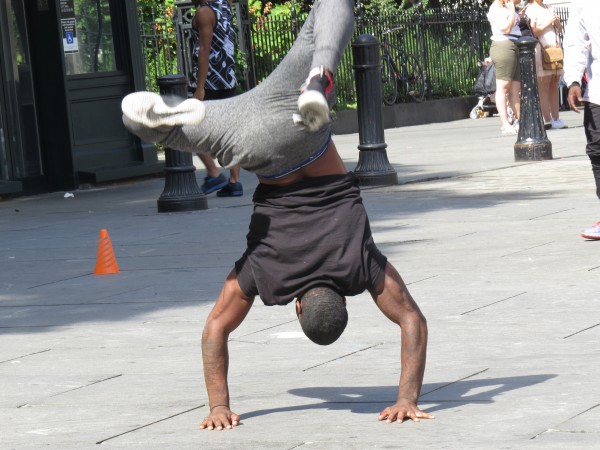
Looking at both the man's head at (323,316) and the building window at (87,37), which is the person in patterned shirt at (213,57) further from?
the man's head at (323,316)

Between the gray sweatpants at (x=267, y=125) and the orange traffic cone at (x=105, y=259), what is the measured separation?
3931 millimetres

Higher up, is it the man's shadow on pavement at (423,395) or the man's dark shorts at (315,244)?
the man's dark shorts at (315,244)

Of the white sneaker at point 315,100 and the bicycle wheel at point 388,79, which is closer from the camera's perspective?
the white sneaker at point 315,100

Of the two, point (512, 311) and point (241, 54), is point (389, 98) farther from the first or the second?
point (512, 311)

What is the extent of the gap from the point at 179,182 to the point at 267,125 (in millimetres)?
7174

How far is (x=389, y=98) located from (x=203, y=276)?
51.1 ft

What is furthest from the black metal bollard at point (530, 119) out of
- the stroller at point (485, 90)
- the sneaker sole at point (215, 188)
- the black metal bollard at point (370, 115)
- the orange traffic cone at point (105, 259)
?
the stroller at point (485, 90)

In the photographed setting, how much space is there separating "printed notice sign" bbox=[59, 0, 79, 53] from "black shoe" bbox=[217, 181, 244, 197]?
115 inches

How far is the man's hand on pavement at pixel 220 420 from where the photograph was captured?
15.2ft

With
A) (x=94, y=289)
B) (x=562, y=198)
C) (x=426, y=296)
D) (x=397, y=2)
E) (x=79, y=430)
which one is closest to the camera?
(x=79, y=430)

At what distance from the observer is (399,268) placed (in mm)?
7922

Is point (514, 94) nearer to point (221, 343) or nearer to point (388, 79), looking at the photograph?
point (388, 79)

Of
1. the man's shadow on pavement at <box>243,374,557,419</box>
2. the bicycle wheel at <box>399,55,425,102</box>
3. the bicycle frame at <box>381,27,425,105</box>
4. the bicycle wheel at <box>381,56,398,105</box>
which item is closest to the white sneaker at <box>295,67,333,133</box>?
the man's shadow on pavement at <box>243,374,557,419</box>

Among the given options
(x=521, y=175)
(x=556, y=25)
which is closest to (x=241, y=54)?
(x=556, y=25)
